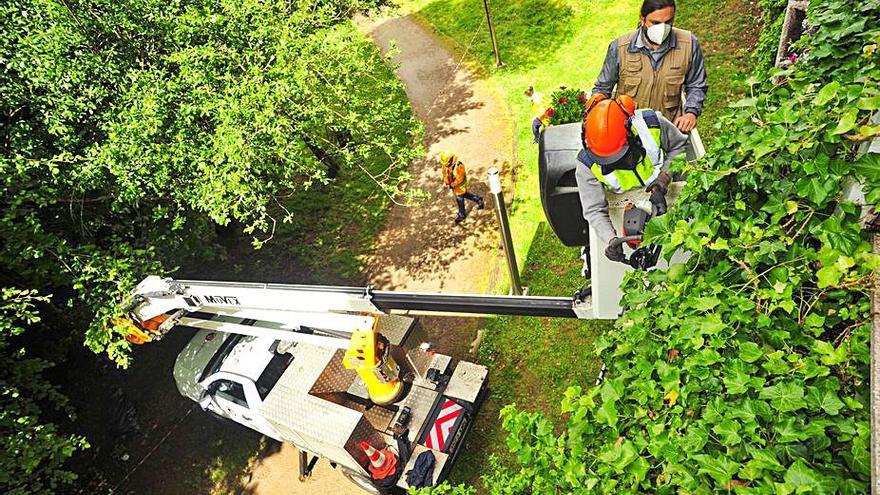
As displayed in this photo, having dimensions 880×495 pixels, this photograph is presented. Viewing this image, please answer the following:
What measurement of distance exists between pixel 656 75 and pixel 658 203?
7.57ft

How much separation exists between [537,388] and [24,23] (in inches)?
322

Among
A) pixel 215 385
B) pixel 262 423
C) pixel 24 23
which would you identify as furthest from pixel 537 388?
pixel 24 23

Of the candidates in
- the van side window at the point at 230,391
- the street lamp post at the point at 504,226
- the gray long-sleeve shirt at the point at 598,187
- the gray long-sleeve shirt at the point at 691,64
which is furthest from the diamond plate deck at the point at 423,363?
the gray long-sleeve shirt at the point at 691,64

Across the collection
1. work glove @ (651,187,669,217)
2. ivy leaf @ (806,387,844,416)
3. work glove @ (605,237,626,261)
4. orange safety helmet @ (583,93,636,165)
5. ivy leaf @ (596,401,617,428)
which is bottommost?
work glove @ (605,237,626,261)

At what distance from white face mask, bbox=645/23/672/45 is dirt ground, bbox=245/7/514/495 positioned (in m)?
4.60

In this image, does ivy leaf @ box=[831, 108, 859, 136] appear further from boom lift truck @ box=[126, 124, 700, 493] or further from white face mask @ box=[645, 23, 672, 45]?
white face mask @ box=[645, 23, 672, 45]

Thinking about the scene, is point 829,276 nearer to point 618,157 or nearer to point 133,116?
point 618,157

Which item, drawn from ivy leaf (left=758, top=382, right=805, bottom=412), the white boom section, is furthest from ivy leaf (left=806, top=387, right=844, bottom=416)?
the white boom section

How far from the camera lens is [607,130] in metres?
4.23

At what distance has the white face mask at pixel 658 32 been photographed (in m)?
5.34

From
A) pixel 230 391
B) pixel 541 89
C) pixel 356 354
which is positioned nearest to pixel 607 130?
pixel 356 354

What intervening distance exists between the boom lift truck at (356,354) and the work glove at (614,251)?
0.24 meters

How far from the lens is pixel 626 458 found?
2346 mm

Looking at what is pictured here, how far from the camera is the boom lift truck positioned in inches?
195
